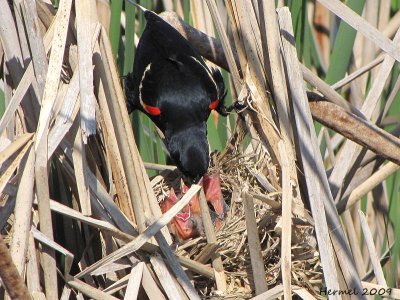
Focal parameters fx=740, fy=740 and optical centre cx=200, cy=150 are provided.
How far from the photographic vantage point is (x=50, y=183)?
2443mm

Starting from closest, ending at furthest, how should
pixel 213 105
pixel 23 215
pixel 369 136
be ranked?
pixel 23 215
pixel 369 136
pixel 213 105

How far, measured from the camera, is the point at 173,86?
369cm

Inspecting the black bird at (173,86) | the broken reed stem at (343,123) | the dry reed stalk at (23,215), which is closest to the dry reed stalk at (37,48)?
the dry reed stalk at (23,215)

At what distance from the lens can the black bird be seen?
11.2 feet

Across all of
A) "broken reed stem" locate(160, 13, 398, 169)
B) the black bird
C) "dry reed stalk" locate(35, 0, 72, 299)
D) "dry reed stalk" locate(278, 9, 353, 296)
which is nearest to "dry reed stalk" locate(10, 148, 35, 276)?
"dry reed stalk" locate(35, 0, 72, 299)

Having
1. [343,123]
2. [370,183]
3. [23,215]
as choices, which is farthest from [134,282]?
[370,183]

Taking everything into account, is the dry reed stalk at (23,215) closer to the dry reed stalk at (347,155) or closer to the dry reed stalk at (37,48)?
the dry reed stalk at (37,48)

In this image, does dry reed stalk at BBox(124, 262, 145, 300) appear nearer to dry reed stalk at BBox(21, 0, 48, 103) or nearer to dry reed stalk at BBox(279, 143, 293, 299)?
dry reed stalk at BBox(279, 143, 293, 299)

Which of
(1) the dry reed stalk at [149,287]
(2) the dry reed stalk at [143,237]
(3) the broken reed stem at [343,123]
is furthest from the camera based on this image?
(3) the broken reed stem at [343,123]

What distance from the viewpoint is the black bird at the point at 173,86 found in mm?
3410

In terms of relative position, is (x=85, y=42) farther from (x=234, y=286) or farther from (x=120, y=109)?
(x=234, y=286)

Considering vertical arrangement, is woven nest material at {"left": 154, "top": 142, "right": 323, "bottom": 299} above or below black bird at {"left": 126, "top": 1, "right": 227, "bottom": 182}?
below

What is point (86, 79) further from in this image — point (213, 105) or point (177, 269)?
point (213, 105)

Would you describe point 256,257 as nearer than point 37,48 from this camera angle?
No
